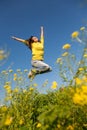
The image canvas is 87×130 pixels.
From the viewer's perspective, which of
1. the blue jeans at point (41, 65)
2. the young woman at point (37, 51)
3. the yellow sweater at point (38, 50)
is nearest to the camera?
the blue jeans at point (41, 65)

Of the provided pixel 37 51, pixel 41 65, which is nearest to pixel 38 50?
pixel 37 51

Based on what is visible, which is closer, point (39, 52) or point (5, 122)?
point (5, 122)

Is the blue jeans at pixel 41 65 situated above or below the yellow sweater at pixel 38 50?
below

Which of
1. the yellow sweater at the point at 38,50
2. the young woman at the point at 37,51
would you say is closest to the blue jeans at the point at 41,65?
the young woman at the point at 37,51

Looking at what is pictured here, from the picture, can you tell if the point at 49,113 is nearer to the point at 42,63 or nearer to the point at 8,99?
the point at 8,99

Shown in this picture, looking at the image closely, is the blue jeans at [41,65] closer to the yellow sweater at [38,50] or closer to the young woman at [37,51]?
the young woman at [37,51]

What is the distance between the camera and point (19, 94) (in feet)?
16.6

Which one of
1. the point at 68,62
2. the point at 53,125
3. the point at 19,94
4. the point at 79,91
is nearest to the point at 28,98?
the point at 19,94

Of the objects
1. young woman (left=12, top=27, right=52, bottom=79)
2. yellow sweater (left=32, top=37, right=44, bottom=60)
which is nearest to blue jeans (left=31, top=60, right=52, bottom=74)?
young woman (left=12, top=27, right=52, bottom=79)

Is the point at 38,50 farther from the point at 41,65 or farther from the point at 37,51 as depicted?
the point at 41,65

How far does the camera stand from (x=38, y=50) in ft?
32.1

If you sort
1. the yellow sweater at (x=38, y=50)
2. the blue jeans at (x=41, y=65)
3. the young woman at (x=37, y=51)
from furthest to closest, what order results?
the yellow sweater at (x=38, y=50) → the young woman at (x=37, y=51) → the blue jeans at (x=41, y=65)

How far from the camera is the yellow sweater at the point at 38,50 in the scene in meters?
9.51

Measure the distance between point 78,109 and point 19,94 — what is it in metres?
2.45
